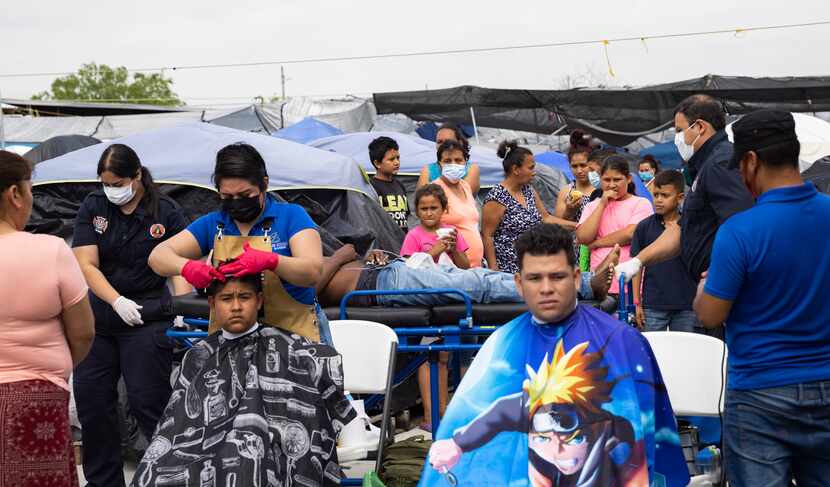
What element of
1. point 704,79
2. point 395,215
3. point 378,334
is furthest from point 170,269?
point 704,79

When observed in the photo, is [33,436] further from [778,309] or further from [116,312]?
[778,309]

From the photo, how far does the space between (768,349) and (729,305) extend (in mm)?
195

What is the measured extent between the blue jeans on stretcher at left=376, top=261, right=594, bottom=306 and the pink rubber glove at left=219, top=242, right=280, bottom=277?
151 centimetres

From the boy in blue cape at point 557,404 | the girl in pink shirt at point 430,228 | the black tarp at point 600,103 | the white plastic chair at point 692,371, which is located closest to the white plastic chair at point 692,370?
the white plastic chair at point 692,371

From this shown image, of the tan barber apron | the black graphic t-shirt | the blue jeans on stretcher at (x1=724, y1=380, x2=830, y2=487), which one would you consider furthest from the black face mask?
the black graphic t-shirt

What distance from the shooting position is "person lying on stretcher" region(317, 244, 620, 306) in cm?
582

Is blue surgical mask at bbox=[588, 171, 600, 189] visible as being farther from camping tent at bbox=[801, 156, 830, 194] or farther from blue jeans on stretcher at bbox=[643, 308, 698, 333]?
blue jeans on stretcher at bbox=[643, 308, 698, 333]

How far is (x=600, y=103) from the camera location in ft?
47.5

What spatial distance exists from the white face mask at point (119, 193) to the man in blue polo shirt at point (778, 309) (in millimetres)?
3404

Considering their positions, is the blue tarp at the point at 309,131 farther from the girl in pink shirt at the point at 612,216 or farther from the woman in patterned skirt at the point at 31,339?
the woman in patterned skirt at the point at 31,339

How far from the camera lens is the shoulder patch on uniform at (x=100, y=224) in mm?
Result: 6000

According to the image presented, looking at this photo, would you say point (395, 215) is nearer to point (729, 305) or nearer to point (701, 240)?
point (701, 240)

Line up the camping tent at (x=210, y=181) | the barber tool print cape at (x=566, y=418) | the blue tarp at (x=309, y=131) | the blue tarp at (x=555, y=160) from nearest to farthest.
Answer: the barber tool print cape at (x=566, y=418) < the camping tent at (x=210, y=181) < the blue tarp at (x=555, y=160) < the blue tarp at (x=309, y=131)

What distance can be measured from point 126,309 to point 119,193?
640 millimetres
